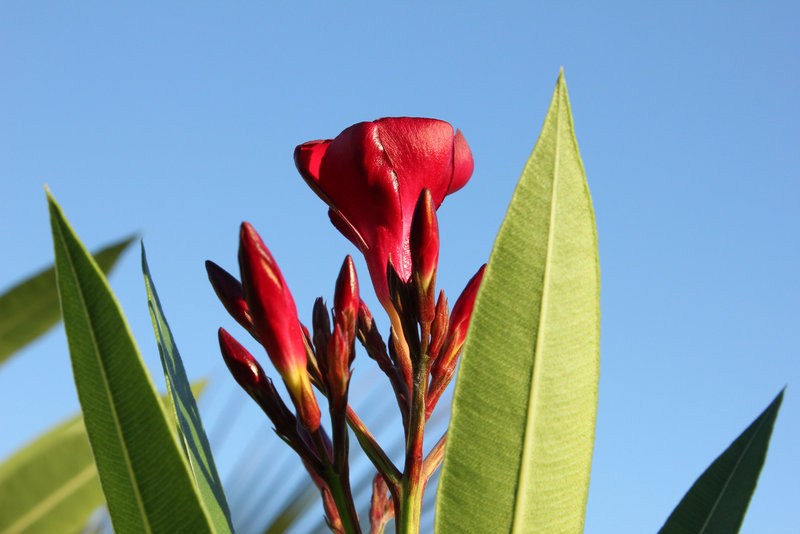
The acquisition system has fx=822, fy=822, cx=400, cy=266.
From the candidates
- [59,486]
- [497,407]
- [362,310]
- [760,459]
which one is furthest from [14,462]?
[760,459]

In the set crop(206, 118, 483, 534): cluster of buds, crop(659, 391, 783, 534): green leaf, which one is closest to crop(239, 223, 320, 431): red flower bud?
crop(206, 118, 483, 534): cluster of buds

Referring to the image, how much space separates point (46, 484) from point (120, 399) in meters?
0.78

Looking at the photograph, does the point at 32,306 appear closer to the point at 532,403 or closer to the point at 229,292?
the point at 229,292

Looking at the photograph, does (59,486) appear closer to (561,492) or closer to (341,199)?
(341,199)

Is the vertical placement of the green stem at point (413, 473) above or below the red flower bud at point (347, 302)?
below

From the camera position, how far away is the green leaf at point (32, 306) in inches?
50.2

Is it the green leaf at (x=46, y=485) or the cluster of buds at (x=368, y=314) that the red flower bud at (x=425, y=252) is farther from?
the green leaf at (x=46, y=485)

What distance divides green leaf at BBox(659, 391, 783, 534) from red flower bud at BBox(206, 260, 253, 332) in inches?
17.7

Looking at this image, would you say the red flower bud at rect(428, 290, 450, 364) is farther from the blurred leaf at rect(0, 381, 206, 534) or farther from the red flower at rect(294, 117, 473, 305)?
the blurred leaf at rect(0, 381, 206, 534)

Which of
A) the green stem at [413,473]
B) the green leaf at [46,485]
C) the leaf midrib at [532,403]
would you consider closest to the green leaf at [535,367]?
the leaf midrib at [532,403]

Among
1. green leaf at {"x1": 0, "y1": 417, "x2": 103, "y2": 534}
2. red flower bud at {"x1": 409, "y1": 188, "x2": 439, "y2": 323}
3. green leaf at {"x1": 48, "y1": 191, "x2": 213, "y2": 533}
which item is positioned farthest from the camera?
green leaf at {"x1": 0, "y1": 417, "x2": 103, "y2": 534}

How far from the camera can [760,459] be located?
780mm

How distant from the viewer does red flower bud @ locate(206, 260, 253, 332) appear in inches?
32.0

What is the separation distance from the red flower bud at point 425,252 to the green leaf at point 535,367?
0.56ft
